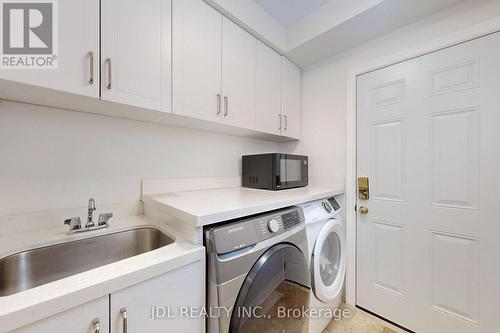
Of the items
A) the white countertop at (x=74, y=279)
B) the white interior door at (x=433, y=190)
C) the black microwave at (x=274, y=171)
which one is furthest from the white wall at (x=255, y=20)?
the white countertop at (x=74, y=279)

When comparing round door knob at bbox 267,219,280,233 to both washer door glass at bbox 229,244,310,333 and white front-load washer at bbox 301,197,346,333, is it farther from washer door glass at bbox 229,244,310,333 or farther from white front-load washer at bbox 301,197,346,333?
white front-load washer at bbox 301,197,346,333

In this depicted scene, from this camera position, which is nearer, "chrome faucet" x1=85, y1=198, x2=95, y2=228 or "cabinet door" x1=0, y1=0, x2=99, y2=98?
"cabinet door" x1=0, y1=0, x2=99, y2=98

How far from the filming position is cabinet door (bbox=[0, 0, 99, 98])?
2.57ft

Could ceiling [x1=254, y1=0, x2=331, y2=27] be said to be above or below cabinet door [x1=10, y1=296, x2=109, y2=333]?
above

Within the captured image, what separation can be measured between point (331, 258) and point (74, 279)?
1.57 meters

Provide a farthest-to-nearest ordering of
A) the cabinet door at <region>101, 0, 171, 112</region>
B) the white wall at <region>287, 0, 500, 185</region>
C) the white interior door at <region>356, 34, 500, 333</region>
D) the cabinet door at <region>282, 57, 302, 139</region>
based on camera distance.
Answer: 1. the cabinet door at <region>282, 57, 302, 139</region>
2. the white wall at <region>287, 0, 500, 185</region>
3. the white interior door at <region>356, 34, 500, 333</region>
4. the cabinet door at <region>101, 0, 171, 112</region>

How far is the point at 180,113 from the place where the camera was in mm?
1160

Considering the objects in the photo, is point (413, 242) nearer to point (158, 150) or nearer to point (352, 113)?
point (352, 113)

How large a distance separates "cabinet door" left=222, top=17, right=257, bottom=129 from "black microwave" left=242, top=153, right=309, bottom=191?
1.01ft

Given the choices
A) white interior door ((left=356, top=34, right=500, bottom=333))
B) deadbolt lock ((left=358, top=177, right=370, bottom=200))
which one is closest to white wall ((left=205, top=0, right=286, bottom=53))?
white interior door ((left=356, top=34, right=500, bottom=333))

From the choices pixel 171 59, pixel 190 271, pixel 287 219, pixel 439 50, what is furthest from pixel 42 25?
pixel 439 50

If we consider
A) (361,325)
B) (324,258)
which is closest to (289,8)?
(324,258)

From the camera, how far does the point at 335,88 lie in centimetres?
182

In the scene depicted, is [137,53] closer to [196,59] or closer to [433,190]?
[196,59]
